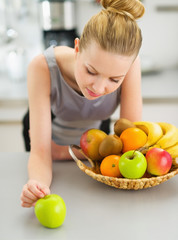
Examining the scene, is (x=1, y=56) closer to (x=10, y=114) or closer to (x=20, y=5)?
(x=20, y=5)

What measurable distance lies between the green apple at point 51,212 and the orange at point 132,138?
26 cm

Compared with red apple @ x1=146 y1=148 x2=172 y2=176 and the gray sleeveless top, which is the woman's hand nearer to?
red apple @ x1=146 y1=148 x2=172 y2=176

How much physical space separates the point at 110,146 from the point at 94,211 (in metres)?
0.18

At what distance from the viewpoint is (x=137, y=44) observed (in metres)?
0.91

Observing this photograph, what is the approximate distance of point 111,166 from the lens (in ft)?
2.91

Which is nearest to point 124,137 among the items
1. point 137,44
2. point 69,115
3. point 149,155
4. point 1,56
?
point 149,155

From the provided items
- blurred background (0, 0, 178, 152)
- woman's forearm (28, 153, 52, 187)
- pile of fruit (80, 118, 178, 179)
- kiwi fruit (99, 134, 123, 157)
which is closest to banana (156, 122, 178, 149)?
pile of fruit (80, 118, 178, 179)

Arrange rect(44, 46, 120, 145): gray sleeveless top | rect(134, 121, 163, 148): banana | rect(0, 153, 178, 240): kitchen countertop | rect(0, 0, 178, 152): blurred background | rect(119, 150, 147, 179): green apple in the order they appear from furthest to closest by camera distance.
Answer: rect(0, 0, 178, 152): blurred background
rect(44, 46, 120, 145): gray sleeveless top
rect(134, 121, 163, 148): banana
rect(119, 150, 147, 179): green apple
rect(0, 153, 178, 240): kitchen countertop

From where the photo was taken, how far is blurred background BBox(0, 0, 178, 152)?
2.12 meters

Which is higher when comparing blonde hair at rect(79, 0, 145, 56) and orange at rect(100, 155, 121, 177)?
blonde hair at rect(79, 0, 145, 56)

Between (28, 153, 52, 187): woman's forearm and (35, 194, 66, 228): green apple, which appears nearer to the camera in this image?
(35, 194, 66, 228): green apple

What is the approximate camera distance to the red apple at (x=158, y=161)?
0.86 metres

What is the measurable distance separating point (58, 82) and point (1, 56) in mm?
1684

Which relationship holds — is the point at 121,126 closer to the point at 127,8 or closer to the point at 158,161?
the point at 158,161
